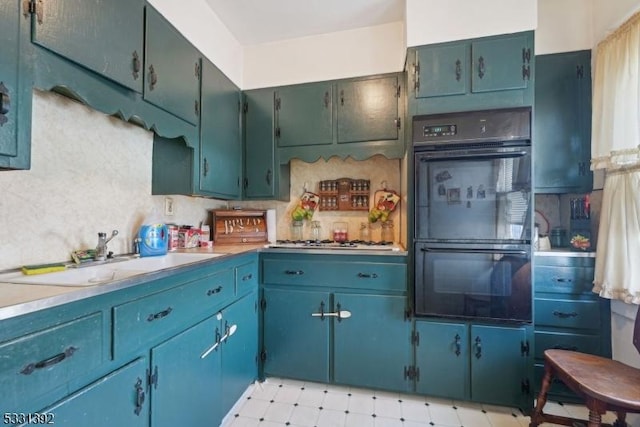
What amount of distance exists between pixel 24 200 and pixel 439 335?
7.48ft

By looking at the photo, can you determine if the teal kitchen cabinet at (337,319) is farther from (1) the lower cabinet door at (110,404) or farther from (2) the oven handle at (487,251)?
(1) the lower cabinet door at (110,404)

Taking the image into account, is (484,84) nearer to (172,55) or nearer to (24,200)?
(172,55)

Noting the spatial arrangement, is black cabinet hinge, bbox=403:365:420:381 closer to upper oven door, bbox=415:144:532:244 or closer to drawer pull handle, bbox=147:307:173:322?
upper oven door, bbox=415:144:532:244

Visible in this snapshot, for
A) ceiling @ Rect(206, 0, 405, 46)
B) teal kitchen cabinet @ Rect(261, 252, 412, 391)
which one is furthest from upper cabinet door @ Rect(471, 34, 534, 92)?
teal kitchen cabinet @ Rect(261, 252, 412, 391)

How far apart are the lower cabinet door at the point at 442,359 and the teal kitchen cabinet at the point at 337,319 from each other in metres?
0.09

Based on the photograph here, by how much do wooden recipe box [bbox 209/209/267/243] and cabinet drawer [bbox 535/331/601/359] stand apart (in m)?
2.15

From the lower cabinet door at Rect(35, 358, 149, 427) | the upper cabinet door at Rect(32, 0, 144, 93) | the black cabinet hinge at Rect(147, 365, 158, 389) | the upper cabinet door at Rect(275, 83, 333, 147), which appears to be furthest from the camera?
the upper cabinet door at Rect(275, 83, 333, 147)

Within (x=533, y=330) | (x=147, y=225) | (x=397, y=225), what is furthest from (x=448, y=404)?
(x=147, y=225)

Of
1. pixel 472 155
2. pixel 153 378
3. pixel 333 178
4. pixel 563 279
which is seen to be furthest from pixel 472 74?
pixel 153 378

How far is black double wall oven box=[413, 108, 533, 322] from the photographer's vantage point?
1.65 metres

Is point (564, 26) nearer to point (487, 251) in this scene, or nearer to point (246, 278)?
point (487, 251)

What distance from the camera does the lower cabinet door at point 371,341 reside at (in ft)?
6.01

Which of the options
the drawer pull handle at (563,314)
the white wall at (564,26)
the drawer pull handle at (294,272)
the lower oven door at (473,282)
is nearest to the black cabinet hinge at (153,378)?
the drawer pull handle at (294,272)

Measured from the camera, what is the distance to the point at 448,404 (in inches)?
71.3
